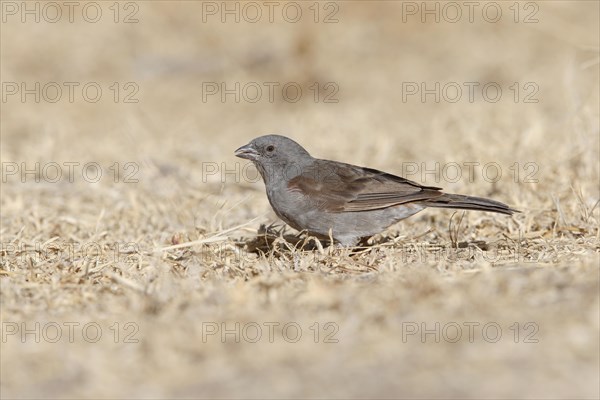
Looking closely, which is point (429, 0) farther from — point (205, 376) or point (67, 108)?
point (205, 376)

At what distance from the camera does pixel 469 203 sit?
5.23 meters

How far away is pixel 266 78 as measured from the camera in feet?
36.1

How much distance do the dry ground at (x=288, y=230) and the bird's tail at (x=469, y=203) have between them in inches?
9.7

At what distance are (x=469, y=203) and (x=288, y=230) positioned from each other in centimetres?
162

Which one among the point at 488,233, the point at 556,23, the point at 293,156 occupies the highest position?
the point at 556,23

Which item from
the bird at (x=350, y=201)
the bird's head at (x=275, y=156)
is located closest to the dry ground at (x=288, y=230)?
the bird at (x=350, y=201)

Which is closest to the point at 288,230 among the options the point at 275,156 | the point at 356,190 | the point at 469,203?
the point at 275,156

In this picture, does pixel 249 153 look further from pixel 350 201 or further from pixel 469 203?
pixel 469 203

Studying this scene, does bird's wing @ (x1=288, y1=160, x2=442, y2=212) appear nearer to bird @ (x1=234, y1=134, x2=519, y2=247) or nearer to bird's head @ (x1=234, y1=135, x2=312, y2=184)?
bird @ (x1=234, y1=134, x2=519, y2=247)

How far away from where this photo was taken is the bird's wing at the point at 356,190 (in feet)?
17.7

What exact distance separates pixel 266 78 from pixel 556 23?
3.43 metres

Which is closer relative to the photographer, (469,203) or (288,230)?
(469,203)

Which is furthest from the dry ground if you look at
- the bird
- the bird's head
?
the bird's head

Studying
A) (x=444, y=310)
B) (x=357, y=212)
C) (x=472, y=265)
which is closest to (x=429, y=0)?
(x=357, y=212)
